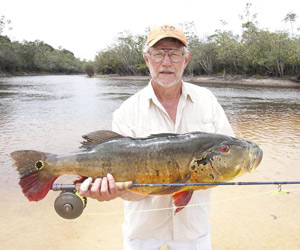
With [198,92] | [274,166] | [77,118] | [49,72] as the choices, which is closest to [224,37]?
[77,118]

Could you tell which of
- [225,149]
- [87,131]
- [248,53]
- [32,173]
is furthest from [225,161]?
[248,53]

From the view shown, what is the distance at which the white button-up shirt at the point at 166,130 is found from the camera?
263cm

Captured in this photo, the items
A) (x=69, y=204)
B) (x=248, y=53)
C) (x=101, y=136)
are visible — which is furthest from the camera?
(x=248, y=53)

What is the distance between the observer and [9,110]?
1834 centimetres

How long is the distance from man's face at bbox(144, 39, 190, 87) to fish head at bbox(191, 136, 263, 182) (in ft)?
2.66

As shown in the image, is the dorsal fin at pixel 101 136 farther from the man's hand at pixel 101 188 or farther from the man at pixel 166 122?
the man's hand at pixel 101 188

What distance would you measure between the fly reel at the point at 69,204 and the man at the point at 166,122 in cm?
46

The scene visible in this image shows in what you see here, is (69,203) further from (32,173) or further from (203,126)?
(203,126)

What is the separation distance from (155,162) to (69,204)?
3.16 ft

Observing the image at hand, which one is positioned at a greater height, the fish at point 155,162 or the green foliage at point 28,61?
the green foliage at point 28,61

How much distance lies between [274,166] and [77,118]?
38.0ft

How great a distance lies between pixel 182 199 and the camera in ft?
7.77

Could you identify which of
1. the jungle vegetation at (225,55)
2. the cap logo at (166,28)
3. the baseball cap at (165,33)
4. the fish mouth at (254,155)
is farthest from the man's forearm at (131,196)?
the jungle vegetation at (225,55)

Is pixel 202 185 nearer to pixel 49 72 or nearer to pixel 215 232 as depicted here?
pixel 215 232
